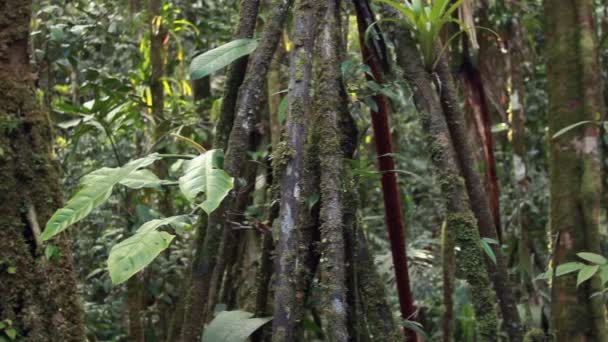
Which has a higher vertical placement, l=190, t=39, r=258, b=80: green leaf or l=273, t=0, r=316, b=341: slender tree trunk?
l=190, t=39, r=258, b=80: green leaf

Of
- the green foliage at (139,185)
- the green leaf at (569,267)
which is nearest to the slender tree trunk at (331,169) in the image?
the green foliage at (139,185)

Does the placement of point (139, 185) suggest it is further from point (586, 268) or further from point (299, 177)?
point (586, 268)

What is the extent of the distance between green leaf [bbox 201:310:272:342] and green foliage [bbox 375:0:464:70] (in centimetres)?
85

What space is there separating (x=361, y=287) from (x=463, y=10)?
4.61 feet

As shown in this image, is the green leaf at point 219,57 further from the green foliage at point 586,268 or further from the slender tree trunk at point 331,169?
the green foliage at point 586,268

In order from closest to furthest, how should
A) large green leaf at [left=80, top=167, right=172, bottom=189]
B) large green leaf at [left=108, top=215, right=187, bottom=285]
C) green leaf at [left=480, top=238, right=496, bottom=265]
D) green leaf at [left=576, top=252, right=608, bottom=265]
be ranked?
large green leaf at [left=108, top=215, right=187, bottom=285] < large green leaf at [left=80, top=167, right=172, bottom=189] < green leaf at [left=480, top=238, right=496, bottom=265] < green leaf at [left=576, top=252, right=608, bottom=265]

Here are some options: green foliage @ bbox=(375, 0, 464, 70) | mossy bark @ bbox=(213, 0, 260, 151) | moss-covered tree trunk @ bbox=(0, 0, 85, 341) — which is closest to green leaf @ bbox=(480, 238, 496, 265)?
green foliage @ bbox=(375, 0, 464, 70)

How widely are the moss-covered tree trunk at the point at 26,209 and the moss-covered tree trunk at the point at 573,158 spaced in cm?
174

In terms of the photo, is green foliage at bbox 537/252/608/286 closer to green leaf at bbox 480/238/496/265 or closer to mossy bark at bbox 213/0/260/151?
green leaf at bbox 480/238/496/265

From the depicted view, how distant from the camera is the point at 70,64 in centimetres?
380

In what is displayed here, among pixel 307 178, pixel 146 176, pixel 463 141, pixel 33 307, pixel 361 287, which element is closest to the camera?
pixel 146 176

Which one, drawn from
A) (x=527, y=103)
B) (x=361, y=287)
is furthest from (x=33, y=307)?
(x=527, y=103)

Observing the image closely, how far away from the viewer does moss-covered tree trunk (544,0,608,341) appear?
254 cm

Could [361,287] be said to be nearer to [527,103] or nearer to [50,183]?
[50,183]
